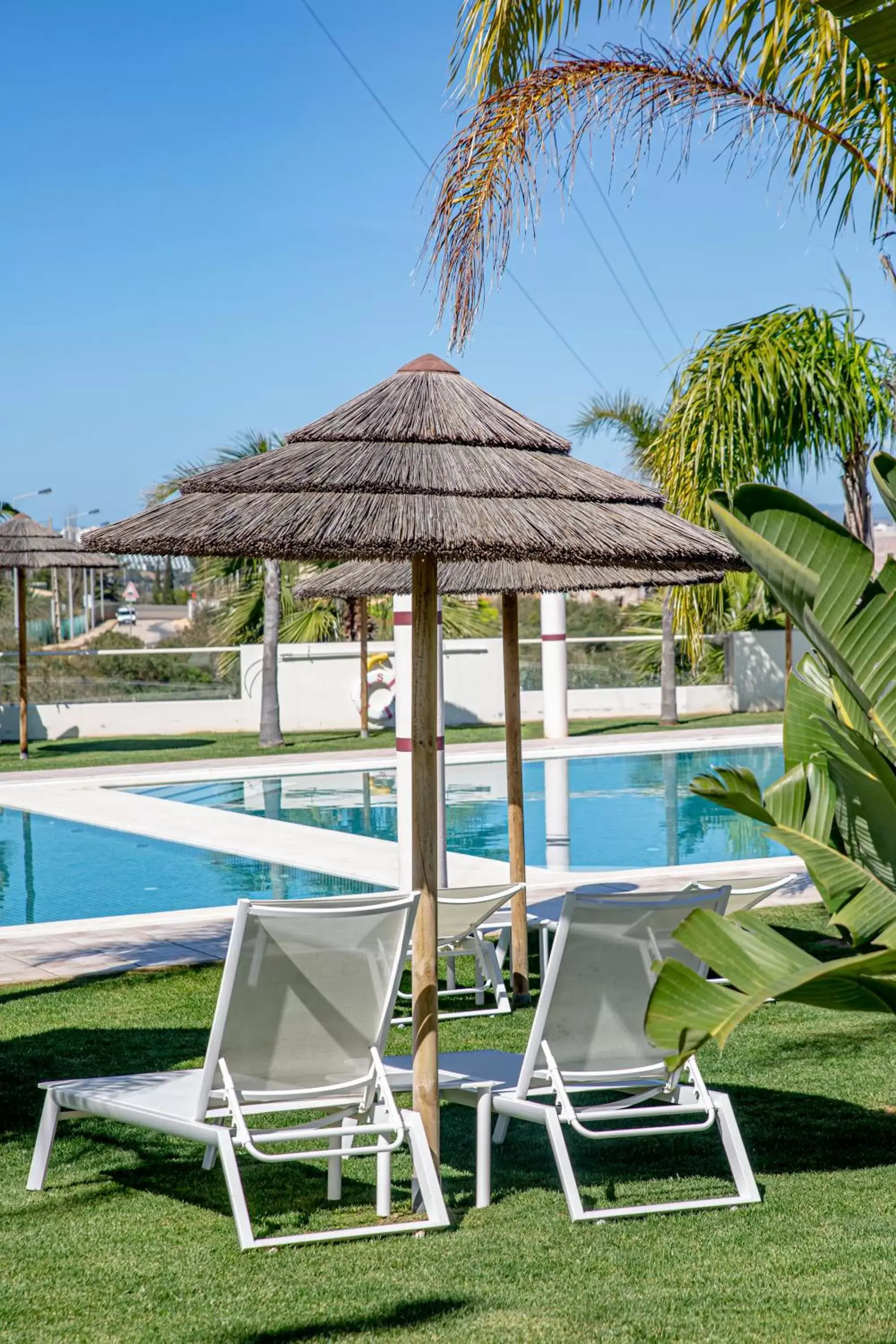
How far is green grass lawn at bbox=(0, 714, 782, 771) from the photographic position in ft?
62.9

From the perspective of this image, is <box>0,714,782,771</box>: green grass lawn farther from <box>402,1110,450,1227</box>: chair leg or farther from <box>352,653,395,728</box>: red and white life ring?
→ <box>402,1110,450,1227</box>: chair leg

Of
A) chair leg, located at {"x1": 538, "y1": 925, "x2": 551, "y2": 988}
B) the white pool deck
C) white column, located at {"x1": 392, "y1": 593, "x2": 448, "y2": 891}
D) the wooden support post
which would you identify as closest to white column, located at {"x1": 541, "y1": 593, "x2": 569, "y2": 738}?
the white pool deck

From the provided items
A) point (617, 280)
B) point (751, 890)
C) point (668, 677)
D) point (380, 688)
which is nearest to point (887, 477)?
point (751, 890)

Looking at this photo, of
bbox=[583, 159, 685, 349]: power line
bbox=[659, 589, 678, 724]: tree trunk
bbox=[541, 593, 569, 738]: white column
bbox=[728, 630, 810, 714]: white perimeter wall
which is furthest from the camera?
bbox=[728, 630, 810, 714]: white perimeter wall

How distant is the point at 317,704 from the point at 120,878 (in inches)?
505

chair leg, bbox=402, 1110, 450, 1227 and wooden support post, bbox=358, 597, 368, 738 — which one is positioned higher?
wooden support post, bbox=358, 597, 368, 738

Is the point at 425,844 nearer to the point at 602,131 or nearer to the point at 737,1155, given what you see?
the point at 737,1155

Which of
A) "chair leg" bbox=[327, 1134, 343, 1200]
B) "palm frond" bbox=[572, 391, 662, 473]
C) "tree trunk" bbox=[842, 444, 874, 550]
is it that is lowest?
"chair leg" bbox=[327, 1134, 343, 1200]

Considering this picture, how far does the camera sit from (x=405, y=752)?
25.2ft

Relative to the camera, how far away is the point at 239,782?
1741 centimetres

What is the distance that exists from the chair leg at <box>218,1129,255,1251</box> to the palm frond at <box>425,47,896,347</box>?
4.94 metres

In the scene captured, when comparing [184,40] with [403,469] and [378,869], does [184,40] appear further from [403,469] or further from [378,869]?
[403,469]

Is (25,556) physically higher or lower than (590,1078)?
higher

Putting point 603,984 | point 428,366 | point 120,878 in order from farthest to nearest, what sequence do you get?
point 120,878 < point 428,366 < point 603,984
